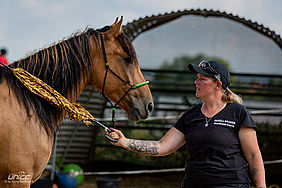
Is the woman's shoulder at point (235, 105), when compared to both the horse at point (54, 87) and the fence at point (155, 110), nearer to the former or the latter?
the horse at point (54, 87)

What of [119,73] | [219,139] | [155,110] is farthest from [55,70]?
[155,110]

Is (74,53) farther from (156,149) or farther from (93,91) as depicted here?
(93,91)

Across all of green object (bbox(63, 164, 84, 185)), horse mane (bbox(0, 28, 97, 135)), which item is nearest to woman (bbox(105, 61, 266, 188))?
horse mane (bbox(0, 28, 97, 135))

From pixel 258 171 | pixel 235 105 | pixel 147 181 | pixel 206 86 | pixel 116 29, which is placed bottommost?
pixel 147 181

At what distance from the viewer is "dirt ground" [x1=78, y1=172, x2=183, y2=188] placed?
23.7 ft

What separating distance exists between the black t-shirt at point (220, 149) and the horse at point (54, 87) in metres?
0.75

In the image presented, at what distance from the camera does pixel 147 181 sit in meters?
7.61

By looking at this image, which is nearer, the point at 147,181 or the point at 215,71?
the point at 215,71

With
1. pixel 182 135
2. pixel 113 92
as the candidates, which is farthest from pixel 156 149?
pixel 113 92

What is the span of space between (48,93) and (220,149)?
1283mm

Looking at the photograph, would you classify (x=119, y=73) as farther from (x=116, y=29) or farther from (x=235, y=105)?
(x=235, y=105)

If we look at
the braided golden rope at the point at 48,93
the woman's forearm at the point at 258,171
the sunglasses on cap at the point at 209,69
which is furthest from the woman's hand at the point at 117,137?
the woman's forearm at the point at 258,171

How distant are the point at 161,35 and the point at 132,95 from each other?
573cm

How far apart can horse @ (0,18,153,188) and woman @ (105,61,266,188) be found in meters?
0.70
